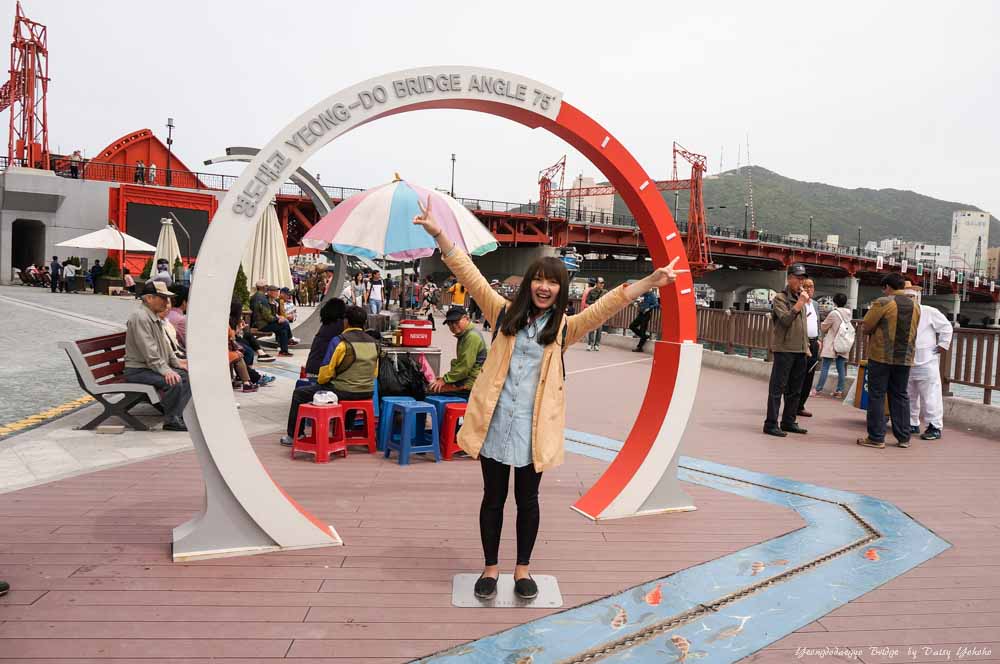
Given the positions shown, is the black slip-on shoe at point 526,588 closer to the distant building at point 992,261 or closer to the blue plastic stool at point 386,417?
the blue plastic stool at point 386,417

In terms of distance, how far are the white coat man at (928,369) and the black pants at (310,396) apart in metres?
5.52

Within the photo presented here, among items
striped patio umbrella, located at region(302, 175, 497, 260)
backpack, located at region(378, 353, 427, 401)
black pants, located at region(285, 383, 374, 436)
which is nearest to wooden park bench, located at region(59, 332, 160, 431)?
black pants, located at region(285, 383, 374, 436)

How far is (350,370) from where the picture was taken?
6062mm

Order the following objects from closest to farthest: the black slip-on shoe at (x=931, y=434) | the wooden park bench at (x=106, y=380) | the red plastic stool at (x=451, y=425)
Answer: the red plastic stool at (x=451, y=425), the wooden park bench at (x=106, y=380), the black slip-on shoe at (x=931, y=434)

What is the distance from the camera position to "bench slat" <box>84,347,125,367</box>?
21.3ft

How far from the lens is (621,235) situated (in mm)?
51750

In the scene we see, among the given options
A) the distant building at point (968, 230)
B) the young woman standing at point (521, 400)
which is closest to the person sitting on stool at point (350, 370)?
the young woman standing at point (521, 400)

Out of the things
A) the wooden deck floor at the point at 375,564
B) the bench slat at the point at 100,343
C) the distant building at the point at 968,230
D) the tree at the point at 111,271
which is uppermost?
the distant building at the point at 968,230

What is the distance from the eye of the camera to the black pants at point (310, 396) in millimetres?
6105

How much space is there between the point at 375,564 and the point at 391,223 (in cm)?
383

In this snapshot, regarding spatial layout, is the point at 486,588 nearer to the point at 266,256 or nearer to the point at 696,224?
the point at 266,256

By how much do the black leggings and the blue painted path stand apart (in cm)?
37

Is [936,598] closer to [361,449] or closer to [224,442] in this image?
[224,442]

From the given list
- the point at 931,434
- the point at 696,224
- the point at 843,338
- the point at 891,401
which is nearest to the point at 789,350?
the point at 891,401
